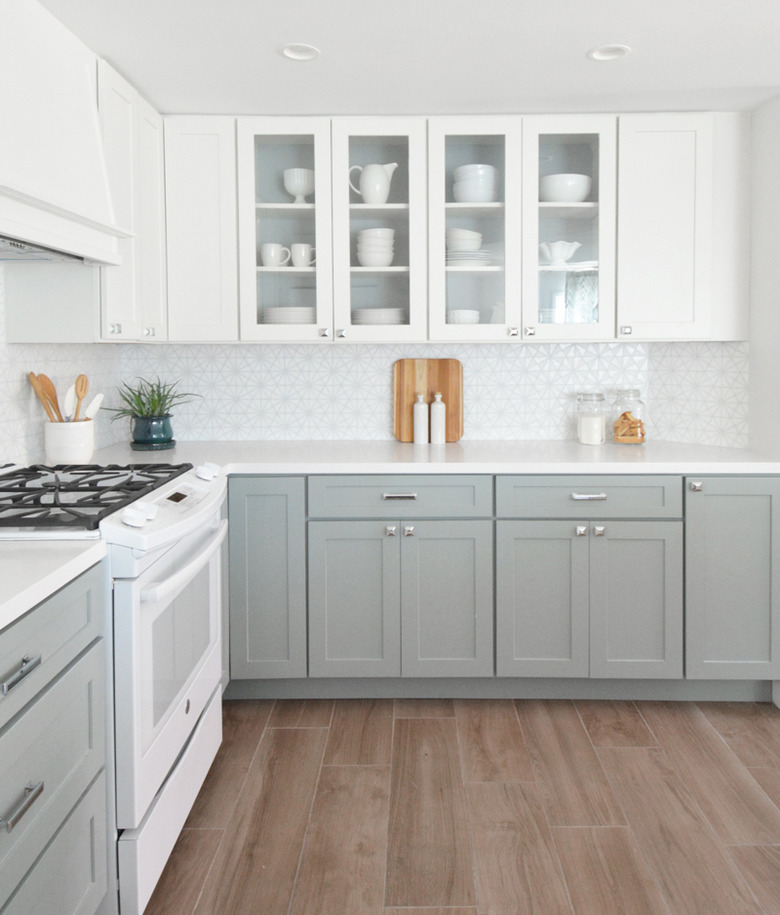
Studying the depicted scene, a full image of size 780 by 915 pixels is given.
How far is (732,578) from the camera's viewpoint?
3.04 m

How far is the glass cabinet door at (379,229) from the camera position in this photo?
3.26m

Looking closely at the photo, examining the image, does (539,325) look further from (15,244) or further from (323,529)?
(15,244)

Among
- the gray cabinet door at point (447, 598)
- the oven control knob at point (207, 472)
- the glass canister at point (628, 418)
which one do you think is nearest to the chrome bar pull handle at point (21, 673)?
the oven control knob at point (207, 472)

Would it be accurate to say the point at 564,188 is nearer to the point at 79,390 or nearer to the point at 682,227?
the point at 682,227

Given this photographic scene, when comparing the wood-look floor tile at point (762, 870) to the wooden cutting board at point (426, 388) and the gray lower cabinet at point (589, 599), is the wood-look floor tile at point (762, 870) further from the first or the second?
the wooden cutting board at point (426, 388)

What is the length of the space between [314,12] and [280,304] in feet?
3.81

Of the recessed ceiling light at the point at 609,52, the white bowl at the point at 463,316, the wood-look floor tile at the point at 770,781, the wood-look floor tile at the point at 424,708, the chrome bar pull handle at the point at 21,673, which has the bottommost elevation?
the wood-look floor tile at the point at 770,781

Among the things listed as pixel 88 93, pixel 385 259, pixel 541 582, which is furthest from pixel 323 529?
pixel 88 93

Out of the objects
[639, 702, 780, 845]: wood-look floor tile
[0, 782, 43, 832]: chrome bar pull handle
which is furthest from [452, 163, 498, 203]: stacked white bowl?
[0, 782, 43, 832]: chrome bar pull handle

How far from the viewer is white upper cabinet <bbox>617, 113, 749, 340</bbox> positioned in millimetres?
3248

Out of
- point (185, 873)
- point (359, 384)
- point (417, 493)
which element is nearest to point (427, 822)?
point (185, 873)

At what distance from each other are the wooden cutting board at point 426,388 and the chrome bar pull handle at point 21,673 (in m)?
2.35

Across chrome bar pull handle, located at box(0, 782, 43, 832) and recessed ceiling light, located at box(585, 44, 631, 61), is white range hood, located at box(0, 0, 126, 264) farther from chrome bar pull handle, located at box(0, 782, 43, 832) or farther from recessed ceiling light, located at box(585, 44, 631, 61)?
recessed ceiling light, located at box(585, 44, 631, 61)

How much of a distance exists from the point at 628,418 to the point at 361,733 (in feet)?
5.51
